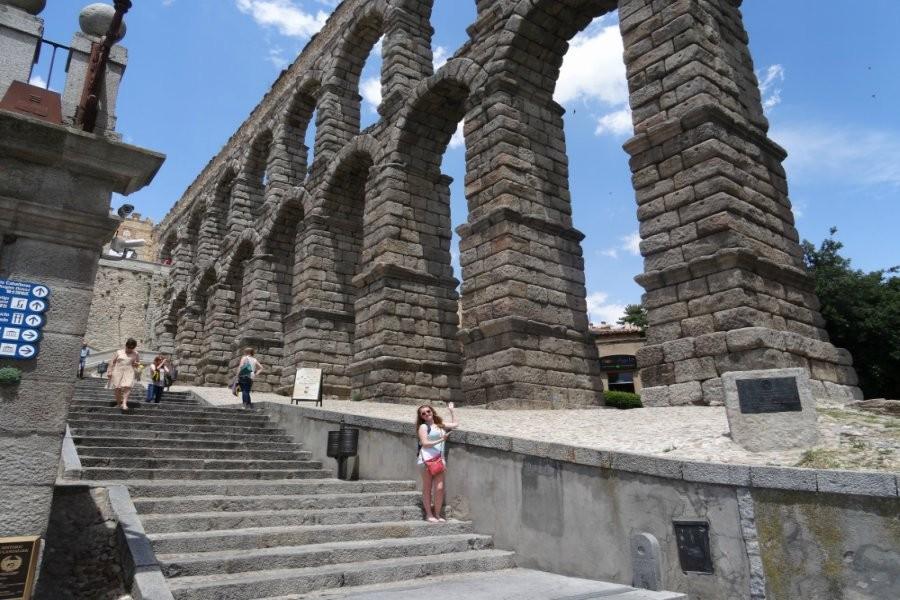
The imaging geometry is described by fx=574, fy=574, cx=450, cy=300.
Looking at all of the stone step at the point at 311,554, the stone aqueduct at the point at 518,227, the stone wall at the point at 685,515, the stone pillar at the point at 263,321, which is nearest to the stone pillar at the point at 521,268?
the stone aqueduct at the point at 518,227

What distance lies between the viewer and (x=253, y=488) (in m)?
6.13

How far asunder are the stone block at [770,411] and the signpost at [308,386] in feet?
27.1

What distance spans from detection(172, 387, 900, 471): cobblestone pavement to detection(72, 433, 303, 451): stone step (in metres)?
2.88

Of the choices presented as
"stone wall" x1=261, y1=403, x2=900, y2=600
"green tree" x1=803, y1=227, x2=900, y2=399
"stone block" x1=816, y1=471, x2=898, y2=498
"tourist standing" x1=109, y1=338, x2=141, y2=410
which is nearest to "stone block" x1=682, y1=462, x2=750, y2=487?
"stone wall" x1=261, y1=403, x2=900, y2=600

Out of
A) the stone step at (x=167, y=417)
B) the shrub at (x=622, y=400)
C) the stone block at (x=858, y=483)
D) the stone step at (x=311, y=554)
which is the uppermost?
the shrub at (x=622, y=400)

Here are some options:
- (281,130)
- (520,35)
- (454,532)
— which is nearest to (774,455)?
(454,532)

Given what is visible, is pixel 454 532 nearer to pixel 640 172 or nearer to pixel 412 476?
pixel 412 476

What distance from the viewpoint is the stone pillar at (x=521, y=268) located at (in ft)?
34.5

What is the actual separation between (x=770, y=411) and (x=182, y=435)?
7540 millimetres

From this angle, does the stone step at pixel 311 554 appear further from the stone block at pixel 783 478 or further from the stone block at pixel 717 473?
the stone block at pixel 783 478

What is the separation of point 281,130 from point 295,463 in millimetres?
18963

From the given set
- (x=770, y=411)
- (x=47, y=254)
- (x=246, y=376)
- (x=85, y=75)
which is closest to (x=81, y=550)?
(x=47, y=254)

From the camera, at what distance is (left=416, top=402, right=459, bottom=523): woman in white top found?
5840 millimetres

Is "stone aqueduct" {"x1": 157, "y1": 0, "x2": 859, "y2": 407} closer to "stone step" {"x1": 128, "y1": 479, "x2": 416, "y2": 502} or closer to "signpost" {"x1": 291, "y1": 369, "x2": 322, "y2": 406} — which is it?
"signpost" {"x1": 291, "y1": 369, "x2": 322, "y2": 406}
